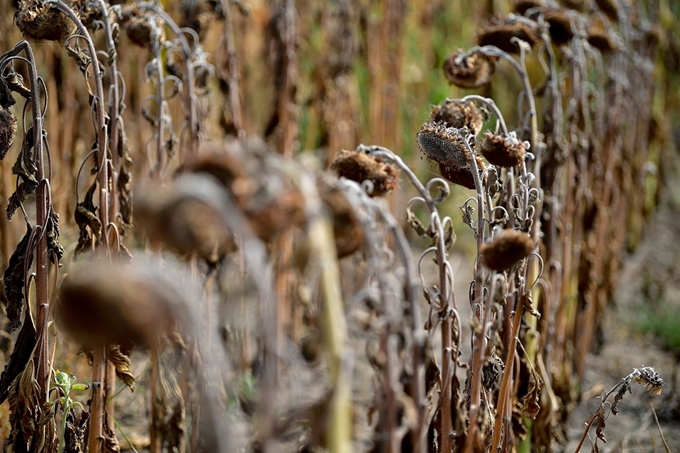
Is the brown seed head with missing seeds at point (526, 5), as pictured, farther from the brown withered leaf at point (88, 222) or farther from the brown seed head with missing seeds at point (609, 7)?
the brown withered leaf at point (88, 222)

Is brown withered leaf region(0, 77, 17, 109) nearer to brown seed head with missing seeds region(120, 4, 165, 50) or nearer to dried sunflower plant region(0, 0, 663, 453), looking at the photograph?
dried sunflower plant region(0, 0, 663, 453)

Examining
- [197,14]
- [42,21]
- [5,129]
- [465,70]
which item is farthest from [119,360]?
[197,14]

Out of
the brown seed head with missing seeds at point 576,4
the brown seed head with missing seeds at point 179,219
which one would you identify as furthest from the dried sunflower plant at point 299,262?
the brown seed head with missing seeds at point 576,4

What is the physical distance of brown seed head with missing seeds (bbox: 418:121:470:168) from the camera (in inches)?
57.2

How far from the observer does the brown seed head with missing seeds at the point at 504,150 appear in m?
1.51

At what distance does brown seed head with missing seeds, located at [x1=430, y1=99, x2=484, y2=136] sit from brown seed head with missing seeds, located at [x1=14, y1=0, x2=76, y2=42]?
2.56 ft

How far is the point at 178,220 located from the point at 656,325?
10.1 ft

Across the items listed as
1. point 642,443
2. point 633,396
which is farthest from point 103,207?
point 633,396

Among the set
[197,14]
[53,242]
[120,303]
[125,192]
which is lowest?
[120,303]

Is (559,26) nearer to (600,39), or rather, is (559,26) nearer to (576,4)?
(600,39)

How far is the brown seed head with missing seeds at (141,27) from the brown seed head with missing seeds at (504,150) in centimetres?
97

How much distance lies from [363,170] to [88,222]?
2.30 feet

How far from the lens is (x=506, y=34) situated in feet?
6.76

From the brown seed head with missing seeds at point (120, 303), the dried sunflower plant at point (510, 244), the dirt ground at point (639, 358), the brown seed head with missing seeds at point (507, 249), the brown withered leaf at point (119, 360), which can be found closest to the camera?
the brown seed head with missing seeds at point (120, 303)
